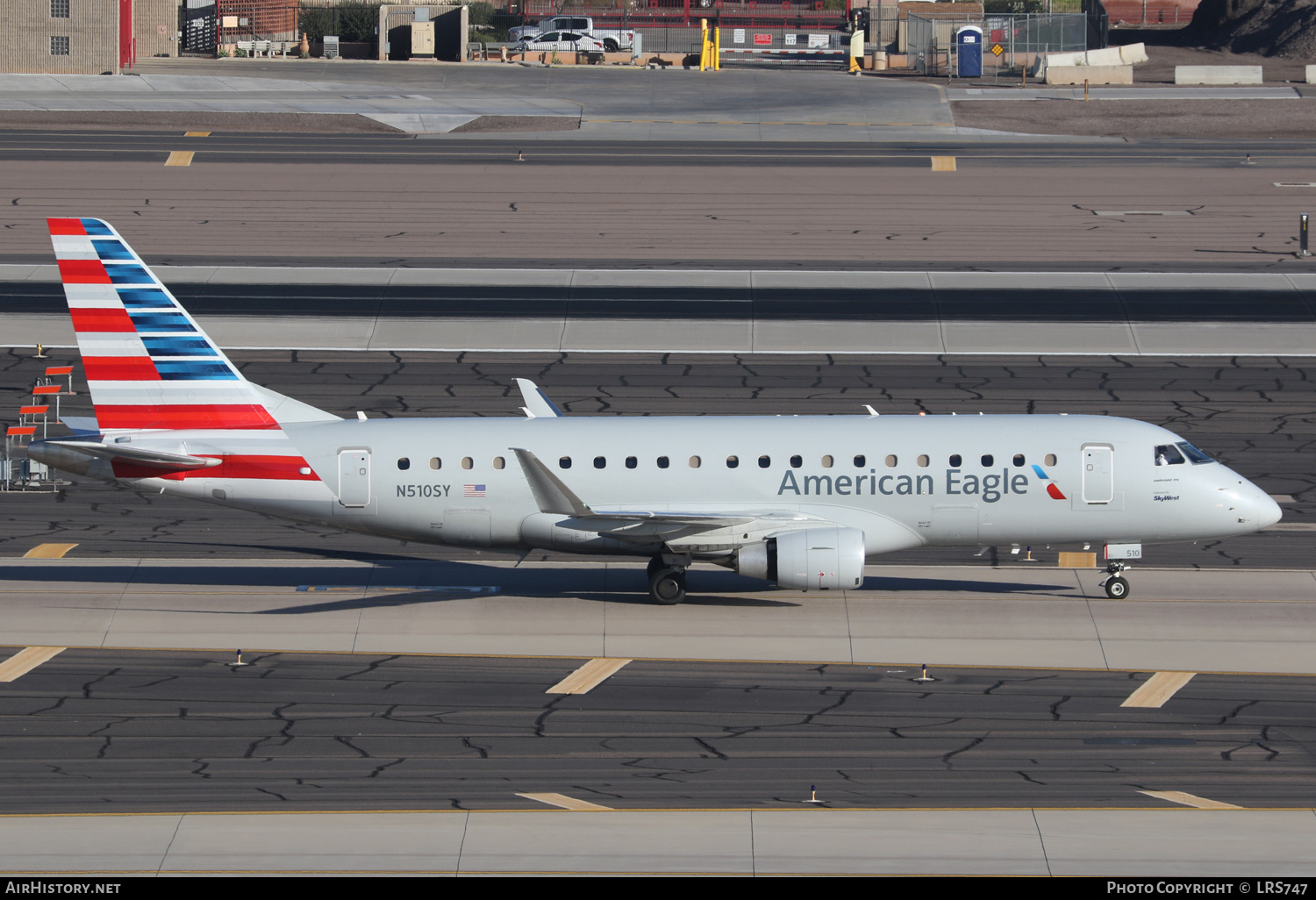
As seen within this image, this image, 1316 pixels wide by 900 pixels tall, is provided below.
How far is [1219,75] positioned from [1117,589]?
211 feet

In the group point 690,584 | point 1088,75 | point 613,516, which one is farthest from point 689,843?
point 1088,75

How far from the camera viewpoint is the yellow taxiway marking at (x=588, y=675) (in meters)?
24.0

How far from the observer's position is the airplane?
2756cm

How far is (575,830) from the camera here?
18703 millimetres

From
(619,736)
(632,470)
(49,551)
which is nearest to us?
(619,736)

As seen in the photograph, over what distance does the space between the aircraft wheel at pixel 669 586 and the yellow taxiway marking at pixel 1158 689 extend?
8564 mm

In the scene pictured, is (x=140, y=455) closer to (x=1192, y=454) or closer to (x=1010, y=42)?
(x=1192, y=454)

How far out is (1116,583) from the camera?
93.1 feet

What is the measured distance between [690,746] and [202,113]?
58557 millimetres

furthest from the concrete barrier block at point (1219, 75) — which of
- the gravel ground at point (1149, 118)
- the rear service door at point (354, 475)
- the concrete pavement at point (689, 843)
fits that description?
the concrete pavement at point (689, 843)

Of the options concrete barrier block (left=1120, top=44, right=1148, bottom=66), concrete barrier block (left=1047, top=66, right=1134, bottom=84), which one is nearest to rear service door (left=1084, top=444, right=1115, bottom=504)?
concrete barrier block (left=1047, top=66, right=1134, bottom=84)

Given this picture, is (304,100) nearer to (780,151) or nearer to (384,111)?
(384,111)

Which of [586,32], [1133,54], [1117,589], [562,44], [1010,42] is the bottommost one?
[1117,589]

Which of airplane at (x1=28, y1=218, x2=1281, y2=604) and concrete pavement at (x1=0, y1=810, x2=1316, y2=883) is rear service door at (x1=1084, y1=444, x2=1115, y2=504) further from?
concrete pavement at (x1=0, y1=810, x2=1316, y2=883)
